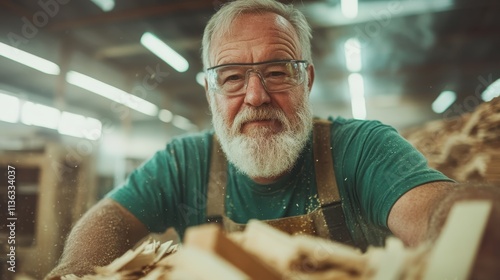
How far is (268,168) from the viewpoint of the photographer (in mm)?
1138

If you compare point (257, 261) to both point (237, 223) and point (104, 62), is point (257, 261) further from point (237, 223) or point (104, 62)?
point (104, 62)

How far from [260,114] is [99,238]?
577 millimetres

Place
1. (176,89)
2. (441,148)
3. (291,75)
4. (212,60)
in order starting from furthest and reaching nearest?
(176,89), (441,148), (212,60), (291,75)

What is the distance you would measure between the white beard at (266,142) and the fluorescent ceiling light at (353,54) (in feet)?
9.06

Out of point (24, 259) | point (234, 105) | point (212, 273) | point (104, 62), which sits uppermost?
point (104, 62)

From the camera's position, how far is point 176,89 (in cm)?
436

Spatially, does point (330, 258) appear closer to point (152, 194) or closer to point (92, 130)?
point (152, 194)

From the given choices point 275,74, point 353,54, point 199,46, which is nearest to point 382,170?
point 275,74

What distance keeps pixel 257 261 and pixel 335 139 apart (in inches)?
32.2

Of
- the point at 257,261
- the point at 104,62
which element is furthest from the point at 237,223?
the point at 104,62

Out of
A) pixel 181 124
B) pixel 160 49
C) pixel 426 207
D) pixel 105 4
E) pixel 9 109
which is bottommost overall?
pixel 426 207

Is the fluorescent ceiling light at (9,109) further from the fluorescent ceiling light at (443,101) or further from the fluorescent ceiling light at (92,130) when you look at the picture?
the fluorescent ceiling light at (443,101)

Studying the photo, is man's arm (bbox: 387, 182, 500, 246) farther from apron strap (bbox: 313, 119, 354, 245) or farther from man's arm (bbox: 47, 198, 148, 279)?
man's arm (bbox: 47, 198, 148, 279)

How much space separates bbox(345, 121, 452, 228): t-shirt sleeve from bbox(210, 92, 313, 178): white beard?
0.16m
